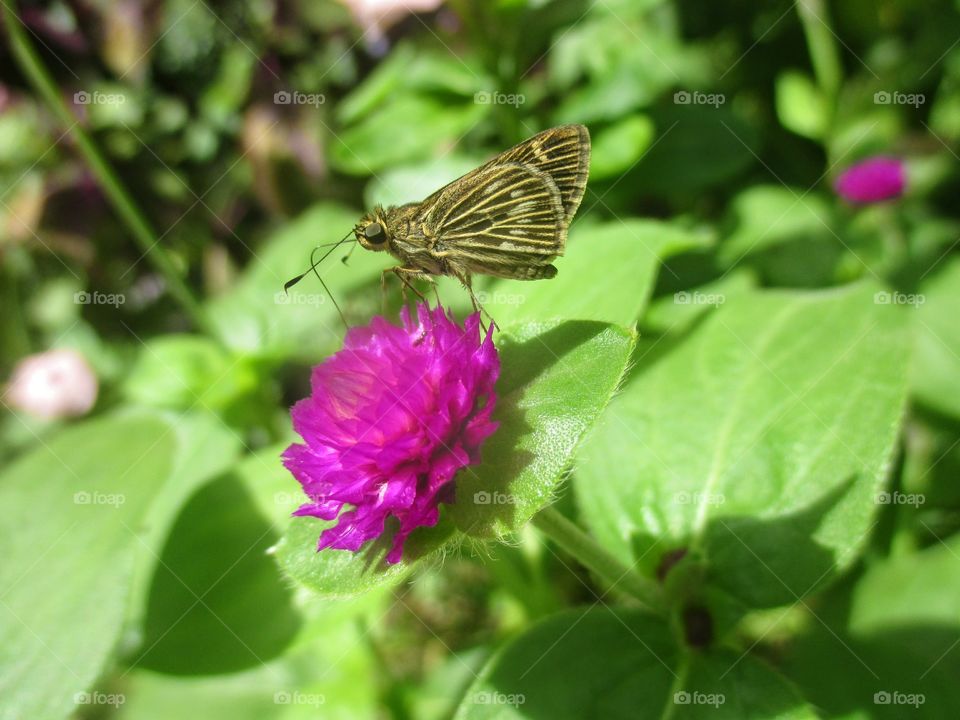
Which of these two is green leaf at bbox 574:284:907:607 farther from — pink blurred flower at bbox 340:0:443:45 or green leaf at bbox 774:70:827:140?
pink blurred flower at bbox 340:0:443:45

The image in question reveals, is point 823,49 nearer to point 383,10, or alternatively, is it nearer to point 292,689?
point 383,10

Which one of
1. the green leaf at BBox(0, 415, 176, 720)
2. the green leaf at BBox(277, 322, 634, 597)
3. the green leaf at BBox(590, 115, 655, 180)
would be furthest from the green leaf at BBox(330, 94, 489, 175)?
the green leaf at BBox(277, 322, 634, 597)

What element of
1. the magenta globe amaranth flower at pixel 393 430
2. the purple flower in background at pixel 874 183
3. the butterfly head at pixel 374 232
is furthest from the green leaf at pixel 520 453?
the purple flower in background at pixel 874 183

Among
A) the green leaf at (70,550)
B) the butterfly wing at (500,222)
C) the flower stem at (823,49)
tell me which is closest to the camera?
the butterfly wing at (500,222)

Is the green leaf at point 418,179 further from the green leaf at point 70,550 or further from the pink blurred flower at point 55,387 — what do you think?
the pink blurred flower at point 55,387

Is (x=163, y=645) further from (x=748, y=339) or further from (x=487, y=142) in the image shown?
(x=487, y=142)

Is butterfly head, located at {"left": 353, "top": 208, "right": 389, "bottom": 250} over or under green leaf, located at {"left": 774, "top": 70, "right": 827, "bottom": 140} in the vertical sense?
over
